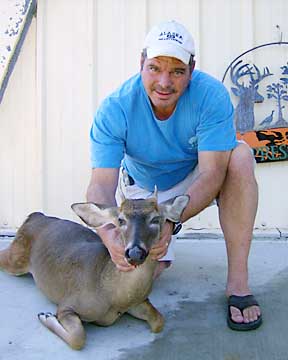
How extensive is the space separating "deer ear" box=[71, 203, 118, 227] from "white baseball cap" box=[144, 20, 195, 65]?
83 cm

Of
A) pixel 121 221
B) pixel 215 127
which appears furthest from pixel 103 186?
pixel 215 127

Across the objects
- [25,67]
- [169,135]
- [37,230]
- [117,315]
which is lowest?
[117,315]

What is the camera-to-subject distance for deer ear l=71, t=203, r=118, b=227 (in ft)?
9.62

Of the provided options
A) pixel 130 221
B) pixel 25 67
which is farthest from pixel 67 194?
pixel 130 221

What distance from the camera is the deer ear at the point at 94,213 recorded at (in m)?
2.93

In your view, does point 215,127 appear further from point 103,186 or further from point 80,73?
point 80,73

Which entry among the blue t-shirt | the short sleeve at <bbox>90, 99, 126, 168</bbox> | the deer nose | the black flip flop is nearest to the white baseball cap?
the blue t-shirt

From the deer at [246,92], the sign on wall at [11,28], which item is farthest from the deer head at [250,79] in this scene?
the sign on wall at [11,28]

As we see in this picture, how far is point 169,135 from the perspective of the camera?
343 cm

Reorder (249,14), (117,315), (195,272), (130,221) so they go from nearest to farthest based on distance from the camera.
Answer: (130,221) < (117,315) < (195,272) < (249,14)

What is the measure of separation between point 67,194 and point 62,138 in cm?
46

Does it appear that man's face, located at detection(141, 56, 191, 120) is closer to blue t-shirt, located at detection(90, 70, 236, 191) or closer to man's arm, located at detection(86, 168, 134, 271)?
blue t-shirt, located at detection(90, 70, 236, 191)

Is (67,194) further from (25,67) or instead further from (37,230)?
(37,230)

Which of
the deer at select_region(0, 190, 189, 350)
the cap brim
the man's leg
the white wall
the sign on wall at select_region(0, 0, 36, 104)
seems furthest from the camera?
the white wall
